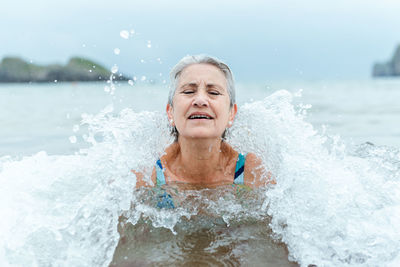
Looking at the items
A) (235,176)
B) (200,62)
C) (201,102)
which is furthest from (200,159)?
(200,62)

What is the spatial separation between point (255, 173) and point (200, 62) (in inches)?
48.9

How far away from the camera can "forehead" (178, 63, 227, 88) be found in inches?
144

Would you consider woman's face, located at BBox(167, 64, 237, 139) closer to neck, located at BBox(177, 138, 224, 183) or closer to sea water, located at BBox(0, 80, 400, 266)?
neck, located at BBox(177, 138, 224, 183)

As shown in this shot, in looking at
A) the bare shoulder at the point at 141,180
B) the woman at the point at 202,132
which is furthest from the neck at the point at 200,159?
the bare shoulder at the point at 141,180

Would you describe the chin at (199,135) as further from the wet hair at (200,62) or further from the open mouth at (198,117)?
the wet hair at (200,62)

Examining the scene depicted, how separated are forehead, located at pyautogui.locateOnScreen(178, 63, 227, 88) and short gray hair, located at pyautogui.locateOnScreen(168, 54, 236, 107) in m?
0.04

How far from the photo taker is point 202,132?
137 inches

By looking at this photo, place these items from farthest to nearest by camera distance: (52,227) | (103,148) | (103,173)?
(103,148) < (103,173) < (52,227)

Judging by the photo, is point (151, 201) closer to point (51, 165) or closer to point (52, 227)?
point (52, 227)

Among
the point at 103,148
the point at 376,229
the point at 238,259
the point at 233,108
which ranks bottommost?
the point at 238,259

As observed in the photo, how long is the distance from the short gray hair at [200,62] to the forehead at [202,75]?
0.13 feet

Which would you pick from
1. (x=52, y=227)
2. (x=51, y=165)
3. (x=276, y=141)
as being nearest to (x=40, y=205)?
(x=52, y=227)

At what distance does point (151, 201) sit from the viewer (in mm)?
3648

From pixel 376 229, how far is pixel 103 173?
2.49 m
